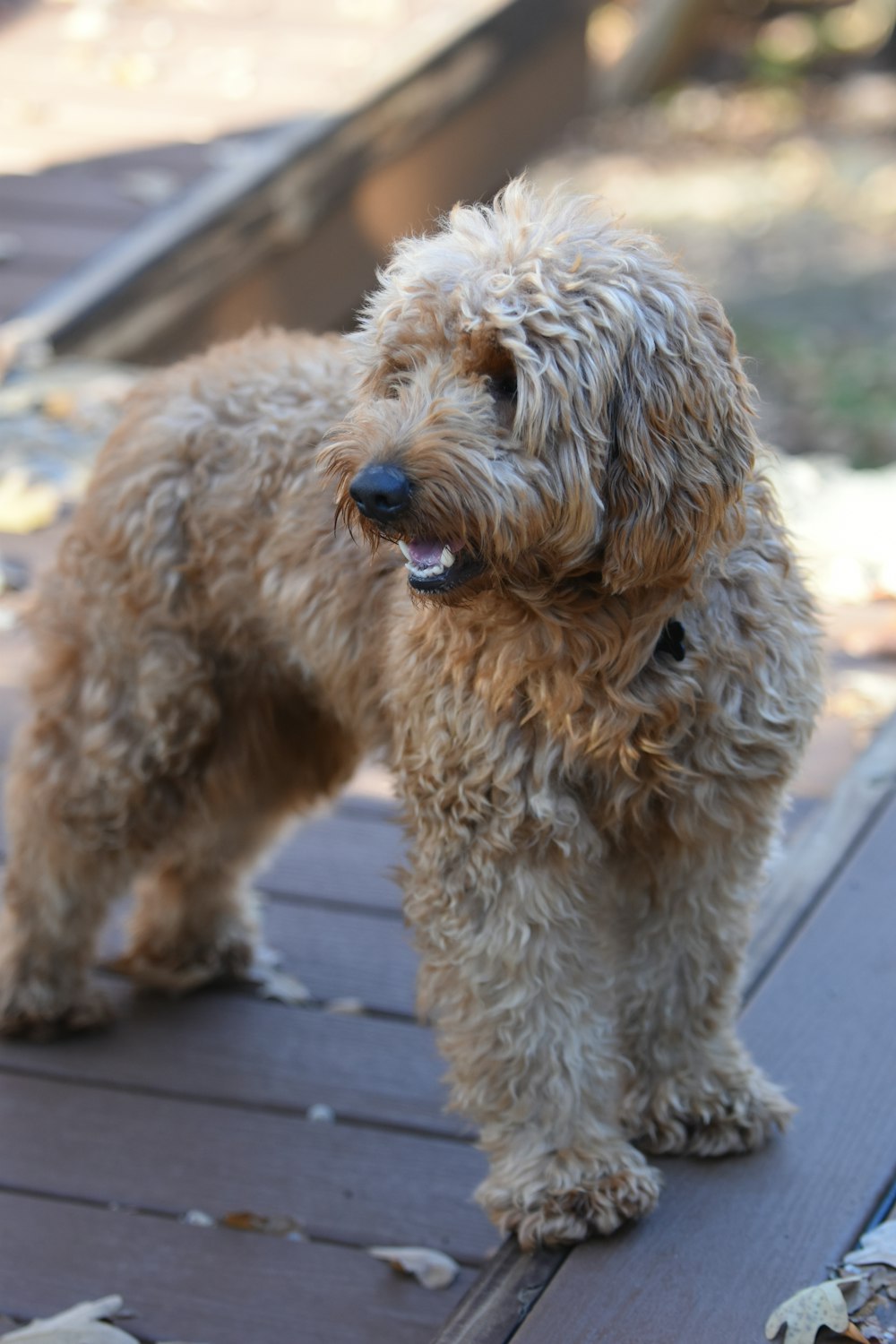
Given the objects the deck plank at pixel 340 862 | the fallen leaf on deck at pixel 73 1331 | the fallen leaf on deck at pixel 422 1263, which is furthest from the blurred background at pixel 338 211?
the fallen leaf on deck at pixel 73 1331

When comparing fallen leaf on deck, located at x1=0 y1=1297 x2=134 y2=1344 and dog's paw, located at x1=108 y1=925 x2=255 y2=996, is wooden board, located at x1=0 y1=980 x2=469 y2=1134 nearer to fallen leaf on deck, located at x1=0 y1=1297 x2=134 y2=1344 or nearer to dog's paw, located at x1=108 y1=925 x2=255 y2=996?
dog's paw, located at x1=108 y1=925 x2=255 y2=996

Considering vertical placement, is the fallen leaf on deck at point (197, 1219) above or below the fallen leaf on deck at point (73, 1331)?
above

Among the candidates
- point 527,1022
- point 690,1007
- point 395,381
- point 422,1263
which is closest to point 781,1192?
point 690,1007

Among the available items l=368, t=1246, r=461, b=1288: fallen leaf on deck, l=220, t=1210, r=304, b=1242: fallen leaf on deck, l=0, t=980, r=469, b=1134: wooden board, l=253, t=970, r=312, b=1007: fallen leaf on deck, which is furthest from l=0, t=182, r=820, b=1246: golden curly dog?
l=220, t=1210, r=304, b=1242: fallen leaf on deck

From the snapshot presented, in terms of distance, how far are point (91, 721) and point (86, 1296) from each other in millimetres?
1080

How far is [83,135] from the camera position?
784 cm

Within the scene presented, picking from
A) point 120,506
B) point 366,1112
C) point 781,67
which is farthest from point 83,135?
point 781,67

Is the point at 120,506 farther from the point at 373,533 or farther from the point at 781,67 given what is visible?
the point at 781,67

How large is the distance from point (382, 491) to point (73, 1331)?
149 centimetres

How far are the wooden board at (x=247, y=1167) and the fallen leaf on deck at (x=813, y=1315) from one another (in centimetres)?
74

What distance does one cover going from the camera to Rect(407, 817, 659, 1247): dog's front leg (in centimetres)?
257

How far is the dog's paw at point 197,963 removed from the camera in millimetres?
3652

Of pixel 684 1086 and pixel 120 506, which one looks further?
pixel 120 506

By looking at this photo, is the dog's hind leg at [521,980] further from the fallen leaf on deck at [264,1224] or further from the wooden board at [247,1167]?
the fallen leaf on deck at [264,1224]
